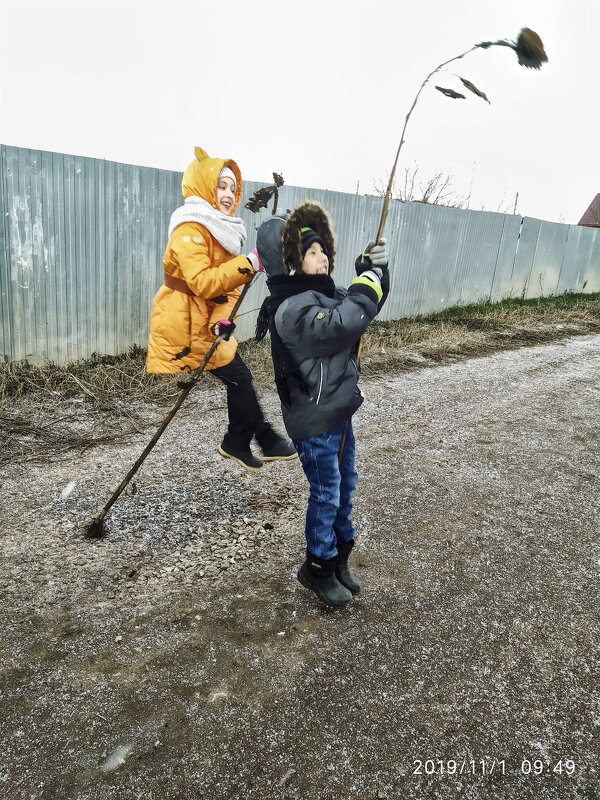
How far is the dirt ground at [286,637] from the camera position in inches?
71.7

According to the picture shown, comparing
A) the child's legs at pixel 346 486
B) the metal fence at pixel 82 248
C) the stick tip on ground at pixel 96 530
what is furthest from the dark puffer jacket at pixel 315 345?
the metal fence at pixel 82 248

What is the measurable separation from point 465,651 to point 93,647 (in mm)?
1546

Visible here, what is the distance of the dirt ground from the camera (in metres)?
1.82

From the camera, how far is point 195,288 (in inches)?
118

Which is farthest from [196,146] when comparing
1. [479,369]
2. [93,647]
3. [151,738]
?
[479,369]

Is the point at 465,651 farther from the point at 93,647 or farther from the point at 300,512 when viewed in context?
the point at 93,647

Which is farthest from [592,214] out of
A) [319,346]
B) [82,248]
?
[319,346]

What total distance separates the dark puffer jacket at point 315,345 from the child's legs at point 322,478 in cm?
7

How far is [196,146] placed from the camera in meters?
3.23

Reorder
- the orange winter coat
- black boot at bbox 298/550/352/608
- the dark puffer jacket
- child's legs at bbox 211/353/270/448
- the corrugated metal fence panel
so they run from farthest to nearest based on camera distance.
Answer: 1. the corrugated metal fence panel
2. child's legs at bbox 211/353/270/448
3. the orange winter coat
4. black boot at bbox 298/550/352/608
5. the dark puffer jacket

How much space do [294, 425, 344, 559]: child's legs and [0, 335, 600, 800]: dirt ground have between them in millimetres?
409

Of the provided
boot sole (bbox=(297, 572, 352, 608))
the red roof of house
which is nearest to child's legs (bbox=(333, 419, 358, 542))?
boot sole (bbox=(297, 572, 352, 608))

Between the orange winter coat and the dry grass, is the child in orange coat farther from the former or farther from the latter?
the dry grass

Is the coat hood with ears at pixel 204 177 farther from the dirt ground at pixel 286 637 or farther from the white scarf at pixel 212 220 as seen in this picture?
the dirt ground at pixel 286 637
